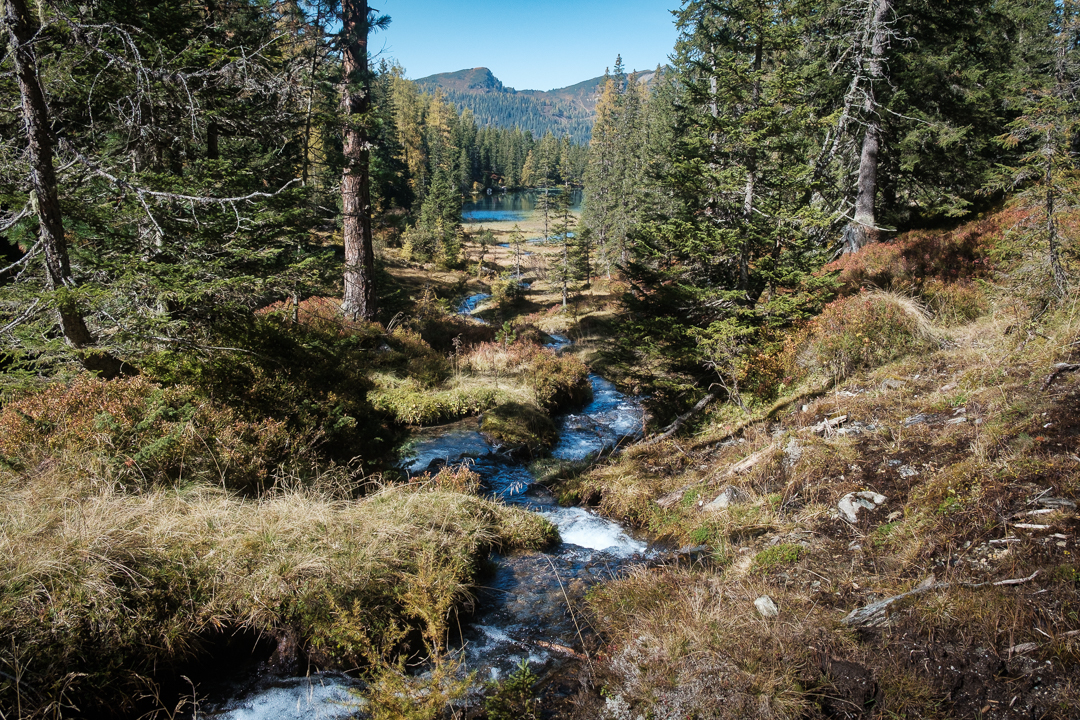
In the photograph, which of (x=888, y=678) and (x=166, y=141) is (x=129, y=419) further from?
(x=888, y=678)

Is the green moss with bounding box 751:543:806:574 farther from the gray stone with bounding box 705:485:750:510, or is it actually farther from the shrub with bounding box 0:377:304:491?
the shrub with bounding box 0:377:304:491

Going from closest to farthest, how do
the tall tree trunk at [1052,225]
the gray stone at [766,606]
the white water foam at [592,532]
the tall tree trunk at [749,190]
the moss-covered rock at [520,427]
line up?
the gray stone at [766,606] → the tall tree trunk at [1052,225] → the white water foam at [592,532] → the tall tree trunk at [749,190] → the moss-covered rock at [520,427]

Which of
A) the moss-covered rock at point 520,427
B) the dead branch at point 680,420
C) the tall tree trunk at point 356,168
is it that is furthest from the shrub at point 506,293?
the dead branch at point 680,420

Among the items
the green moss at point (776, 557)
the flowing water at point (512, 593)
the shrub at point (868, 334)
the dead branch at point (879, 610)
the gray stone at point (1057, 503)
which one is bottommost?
the flowing water at point (512, 593)

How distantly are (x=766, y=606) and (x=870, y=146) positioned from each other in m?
13.7

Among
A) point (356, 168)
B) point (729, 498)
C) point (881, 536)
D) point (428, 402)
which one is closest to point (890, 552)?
point (881, 536)

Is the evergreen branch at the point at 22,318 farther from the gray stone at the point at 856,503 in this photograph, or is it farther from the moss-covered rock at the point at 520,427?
the gray stone at the point at 856,503

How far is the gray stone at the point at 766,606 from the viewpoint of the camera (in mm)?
3920

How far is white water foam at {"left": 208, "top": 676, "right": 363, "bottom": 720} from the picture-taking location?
3.45 m

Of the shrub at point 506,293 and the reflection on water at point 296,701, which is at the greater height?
the shrub at point 506,293

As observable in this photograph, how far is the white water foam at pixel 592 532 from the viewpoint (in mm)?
6520

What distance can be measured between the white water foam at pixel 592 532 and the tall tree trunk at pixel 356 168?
22.2ft

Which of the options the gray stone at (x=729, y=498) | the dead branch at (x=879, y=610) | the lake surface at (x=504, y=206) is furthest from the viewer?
the lake surface at (x=504, y=206)

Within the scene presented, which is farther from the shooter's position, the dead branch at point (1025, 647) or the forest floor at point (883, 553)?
the forest floor at point (883, 553)
